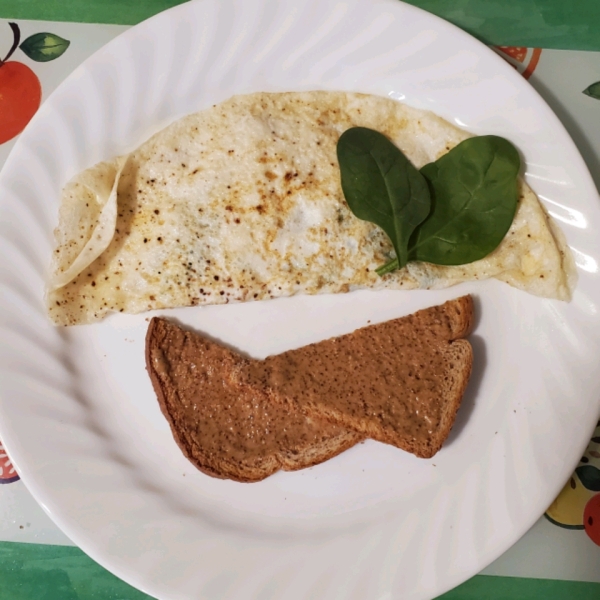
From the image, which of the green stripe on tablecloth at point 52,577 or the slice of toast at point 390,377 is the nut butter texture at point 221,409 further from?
the green stripe on tablecloth at point 52,577

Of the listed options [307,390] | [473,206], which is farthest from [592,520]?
[473,206]

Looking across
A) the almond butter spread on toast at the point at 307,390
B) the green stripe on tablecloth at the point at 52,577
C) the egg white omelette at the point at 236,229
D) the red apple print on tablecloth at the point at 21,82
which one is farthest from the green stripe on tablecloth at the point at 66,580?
the red apple print on tablecloth at the point at 21,82

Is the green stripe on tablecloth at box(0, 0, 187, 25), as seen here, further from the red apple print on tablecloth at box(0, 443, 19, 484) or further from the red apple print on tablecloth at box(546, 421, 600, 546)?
the red apple print on tablecloth at box(546, 421, 600, 546)

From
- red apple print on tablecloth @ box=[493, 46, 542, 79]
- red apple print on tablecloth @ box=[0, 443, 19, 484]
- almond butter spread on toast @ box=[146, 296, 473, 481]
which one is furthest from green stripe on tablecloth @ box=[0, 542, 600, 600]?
red apple print on tablecloth @ box=[493, 46, 542, 79]

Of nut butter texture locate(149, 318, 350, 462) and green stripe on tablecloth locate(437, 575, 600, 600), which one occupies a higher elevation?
nut butter texture locate(149, 318, 350, 462)

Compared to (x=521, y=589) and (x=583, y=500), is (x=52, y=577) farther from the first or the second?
(x=583, y=500)

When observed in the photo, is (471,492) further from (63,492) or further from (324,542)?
(63,492)

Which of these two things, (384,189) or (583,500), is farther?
(583,500)
